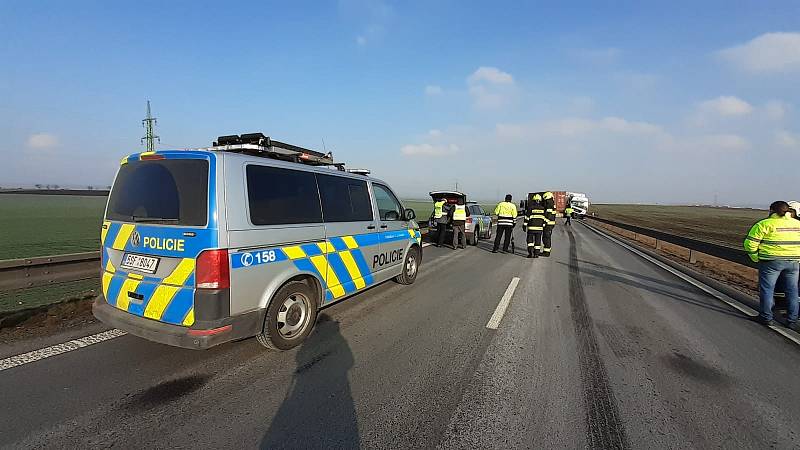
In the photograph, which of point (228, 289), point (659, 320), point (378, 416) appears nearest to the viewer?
point (378, 416)

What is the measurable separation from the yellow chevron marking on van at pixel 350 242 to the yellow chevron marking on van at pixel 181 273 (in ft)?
6.07

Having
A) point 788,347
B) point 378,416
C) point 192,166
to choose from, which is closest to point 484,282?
point 788,347

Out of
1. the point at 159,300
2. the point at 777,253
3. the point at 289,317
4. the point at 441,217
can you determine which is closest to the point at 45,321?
the point at 159,300

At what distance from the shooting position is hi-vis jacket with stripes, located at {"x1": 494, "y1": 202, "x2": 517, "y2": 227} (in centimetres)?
1076

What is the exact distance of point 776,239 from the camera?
4.80 metres

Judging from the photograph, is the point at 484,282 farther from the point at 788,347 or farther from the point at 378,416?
the point at 378,416

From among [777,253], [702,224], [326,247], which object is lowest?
[702,224]

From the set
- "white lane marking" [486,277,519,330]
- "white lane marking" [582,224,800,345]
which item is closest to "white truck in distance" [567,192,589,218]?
"white lane marking" [582,224,800,345]

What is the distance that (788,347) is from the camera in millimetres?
4203

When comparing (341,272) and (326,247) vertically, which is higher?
(326,247)

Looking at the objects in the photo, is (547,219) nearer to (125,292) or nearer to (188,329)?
(188,329)

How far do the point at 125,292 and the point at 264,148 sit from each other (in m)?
1.94

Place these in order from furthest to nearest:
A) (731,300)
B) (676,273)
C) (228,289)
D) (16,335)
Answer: (676,273) < (731,300) < (16,335) < (228,289)

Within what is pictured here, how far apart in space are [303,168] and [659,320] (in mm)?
5400
